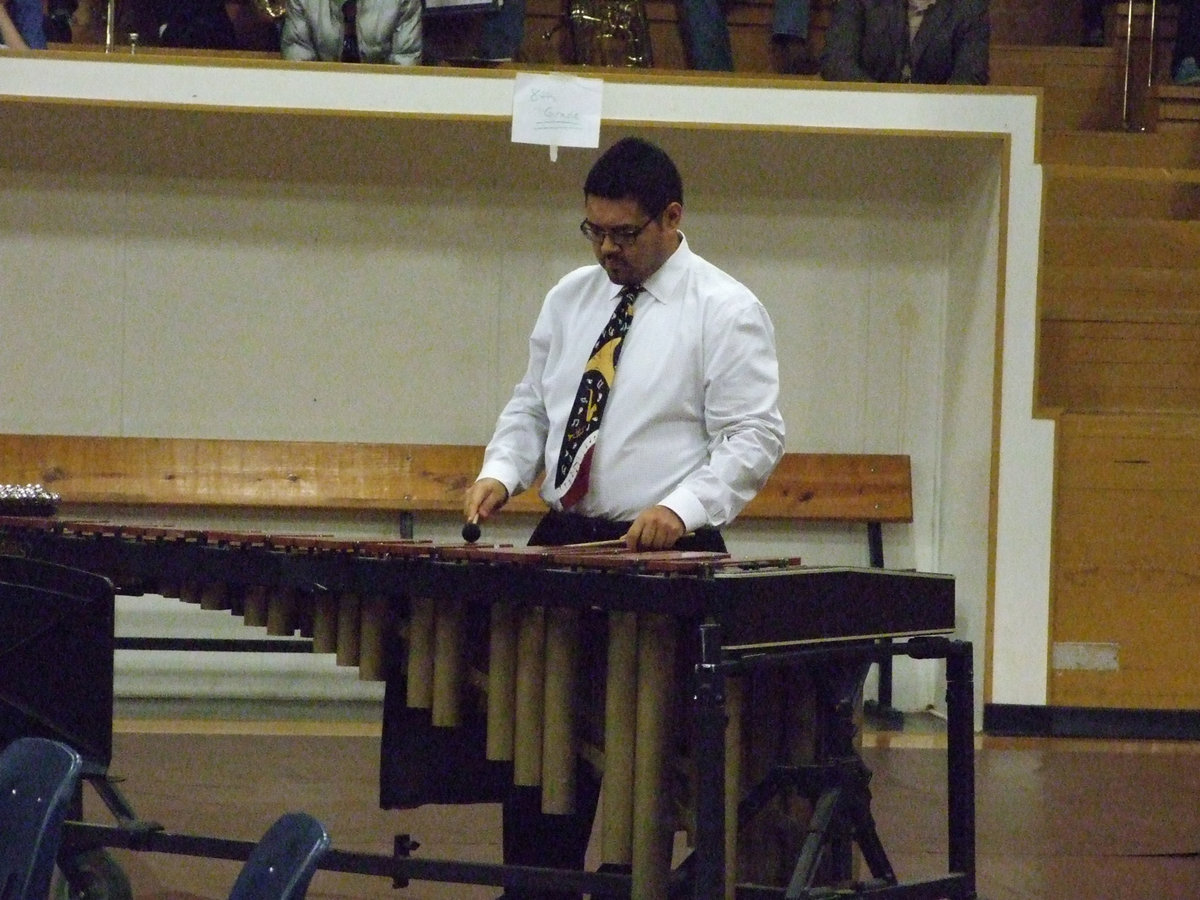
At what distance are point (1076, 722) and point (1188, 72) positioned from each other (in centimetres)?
288

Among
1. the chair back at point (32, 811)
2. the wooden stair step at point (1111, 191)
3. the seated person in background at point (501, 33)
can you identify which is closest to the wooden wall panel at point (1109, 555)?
the wooden stair step at point (1111, 191)

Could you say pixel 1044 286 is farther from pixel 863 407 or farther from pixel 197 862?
pixel 197 862

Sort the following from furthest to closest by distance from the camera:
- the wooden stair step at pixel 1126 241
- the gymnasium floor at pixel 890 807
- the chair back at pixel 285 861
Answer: the wooden stair step at pixel 1126 241 < the gymnasium floor at pixel 890 807 < the chair back at pixel 285 861

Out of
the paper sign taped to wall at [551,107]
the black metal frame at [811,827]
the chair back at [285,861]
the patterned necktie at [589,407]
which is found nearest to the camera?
the chair back at [285,861]

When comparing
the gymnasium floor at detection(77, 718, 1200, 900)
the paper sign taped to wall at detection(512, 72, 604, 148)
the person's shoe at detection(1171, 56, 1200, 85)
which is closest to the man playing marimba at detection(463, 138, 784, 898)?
the gymnasium floor at detection(77, 718, 1200, 900)

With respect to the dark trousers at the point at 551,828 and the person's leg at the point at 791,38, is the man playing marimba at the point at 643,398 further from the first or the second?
the person's leg at the point at 791,38

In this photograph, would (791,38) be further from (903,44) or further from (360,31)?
(360,31)

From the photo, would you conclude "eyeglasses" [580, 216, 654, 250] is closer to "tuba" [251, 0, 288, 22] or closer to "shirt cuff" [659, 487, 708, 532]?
"shirt cuff" [659, 487, 708, 532]

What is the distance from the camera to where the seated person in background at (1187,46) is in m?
6.59

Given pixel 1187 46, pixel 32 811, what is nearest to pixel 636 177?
pixel 32 811

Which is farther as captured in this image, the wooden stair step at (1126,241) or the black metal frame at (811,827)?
the wooden stair step at (1126,241)

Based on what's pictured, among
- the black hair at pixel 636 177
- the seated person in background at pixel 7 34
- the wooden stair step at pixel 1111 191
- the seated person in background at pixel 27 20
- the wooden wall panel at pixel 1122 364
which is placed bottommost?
the wooden wall panel at pixel 1122 364

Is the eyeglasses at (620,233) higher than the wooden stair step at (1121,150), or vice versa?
the wooden stair step at (1121,150)

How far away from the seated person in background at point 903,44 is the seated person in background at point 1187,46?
1317 mm
